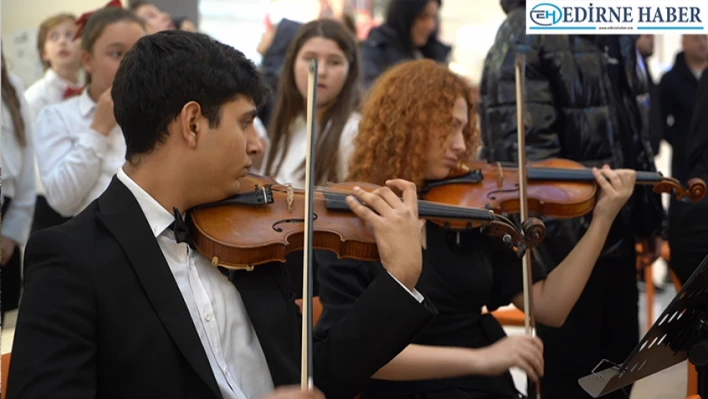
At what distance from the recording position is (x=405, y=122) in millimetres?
1900

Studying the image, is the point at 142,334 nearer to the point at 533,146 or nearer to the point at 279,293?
the point at 279,293

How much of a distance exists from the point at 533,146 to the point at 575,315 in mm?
453

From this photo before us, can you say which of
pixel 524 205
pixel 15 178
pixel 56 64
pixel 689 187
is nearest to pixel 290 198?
pixel 524 205

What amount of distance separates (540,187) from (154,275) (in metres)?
1.02

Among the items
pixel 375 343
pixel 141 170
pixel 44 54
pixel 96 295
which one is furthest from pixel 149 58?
pixel 44 54

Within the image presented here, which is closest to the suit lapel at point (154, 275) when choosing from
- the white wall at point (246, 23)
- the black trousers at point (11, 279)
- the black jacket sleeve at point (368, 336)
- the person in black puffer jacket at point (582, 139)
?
the black jacket sleeve at point (368, 336)

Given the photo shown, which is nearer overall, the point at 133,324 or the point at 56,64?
the point at 133,324

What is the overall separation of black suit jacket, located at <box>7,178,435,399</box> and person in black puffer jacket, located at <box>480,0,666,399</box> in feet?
3.06

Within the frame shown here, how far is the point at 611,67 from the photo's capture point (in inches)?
90.8

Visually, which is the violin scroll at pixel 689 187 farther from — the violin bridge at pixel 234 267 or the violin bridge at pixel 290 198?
the violin bridge at pixel 234 267

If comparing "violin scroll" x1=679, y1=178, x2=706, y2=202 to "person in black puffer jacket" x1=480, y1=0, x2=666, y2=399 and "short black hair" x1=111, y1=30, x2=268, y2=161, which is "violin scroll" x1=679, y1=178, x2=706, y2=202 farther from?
"short black hair" x1=111, y1=30, x2=268, y2=161

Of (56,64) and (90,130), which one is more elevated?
(56,64)

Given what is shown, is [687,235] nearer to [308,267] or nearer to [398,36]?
[308,267]

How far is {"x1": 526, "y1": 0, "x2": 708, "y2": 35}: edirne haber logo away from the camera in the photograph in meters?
1.73
